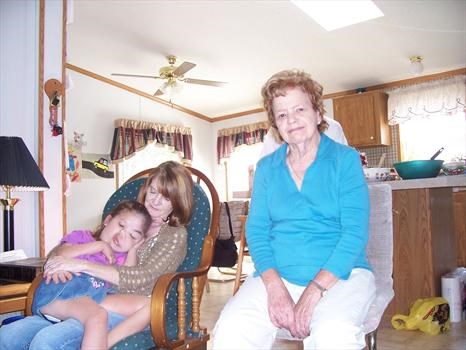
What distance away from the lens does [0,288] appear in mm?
1636

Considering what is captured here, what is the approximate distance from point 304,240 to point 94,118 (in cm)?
572

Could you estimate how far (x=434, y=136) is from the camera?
5.90 metres

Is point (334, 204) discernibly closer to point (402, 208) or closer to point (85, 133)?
point (402, 208)

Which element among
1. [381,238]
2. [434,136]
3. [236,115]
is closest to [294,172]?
[381,238]

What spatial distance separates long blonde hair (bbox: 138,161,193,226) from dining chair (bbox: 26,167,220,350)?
8cm

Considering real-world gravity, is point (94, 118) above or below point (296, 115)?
above

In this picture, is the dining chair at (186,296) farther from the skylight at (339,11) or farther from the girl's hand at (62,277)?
the skylight at (339,11)

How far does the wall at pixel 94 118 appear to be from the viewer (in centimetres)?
606

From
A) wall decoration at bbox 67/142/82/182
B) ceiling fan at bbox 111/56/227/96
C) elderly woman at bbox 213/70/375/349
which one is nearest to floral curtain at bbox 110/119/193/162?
→ wall decoration at bbox 67/142/82/182

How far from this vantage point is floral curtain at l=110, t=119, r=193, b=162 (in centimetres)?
664

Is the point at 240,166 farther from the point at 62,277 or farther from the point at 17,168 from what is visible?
the point at 62,277

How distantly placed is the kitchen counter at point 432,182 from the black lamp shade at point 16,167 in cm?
198

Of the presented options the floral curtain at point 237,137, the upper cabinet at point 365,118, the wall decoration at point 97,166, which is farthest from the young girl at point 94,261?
the floral curtain at point 237,137

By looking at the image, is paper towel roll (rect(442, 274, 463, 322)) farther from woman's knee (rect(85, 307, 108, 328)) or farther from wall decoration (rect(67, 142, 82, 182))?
wall decoration (rect(67, 142, 82, 182))
